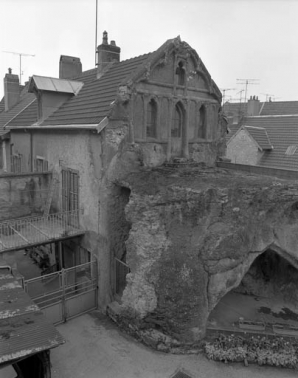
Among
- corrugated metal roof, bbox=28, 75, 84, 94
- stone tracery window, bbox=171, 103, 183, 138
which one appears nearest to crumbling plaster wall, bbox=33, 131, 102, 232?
corrugated metal roof, bbox=28, 75, 84, 94

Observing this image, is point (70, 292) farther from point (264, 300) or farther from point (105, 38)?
point (105, 38)

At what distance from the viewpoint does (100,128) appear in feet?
41.0

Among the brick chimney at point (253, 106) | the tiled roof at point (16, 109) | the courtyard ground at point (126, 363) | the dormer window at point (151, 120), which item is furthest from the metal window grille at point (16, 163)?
the brick chimney at point (253, 106)

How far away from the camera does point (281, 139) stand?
23.5 metres

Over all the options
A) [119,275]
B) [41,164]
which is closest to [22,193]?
[41,164]

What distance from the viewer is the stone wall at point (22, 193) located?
1596 cm

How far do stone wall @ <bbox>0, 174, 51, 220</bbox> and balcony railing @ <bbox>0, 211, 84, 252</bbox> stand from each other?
1.94 ft

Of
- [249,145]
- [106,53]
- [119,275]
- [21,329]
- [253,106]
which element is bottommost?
[119,275]

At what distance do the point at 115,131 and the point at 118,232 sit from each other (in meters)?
4.03

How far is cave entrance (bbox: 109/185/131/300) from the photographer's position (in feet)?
43.9

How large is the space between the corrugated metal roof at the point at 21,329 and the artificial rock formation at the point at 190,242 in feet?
11.6

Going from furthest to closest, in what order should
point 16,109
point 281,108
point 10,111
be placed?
point 281,108 < point 10,111 < point 16,109

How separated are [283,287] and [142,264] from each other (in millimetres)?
6678

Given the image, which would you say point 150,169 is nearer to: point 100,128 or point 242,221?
point 100,128
